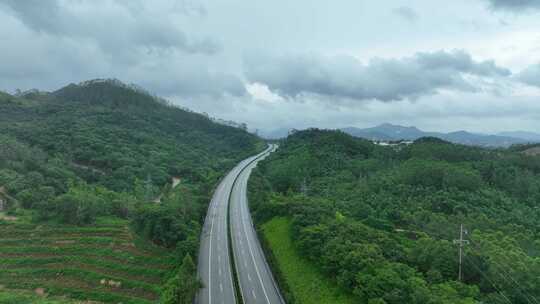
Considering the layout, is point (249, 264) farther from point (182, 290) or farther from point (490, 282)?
point (490, 282)

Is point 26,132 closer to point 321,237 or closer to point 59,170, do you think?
point 59,170

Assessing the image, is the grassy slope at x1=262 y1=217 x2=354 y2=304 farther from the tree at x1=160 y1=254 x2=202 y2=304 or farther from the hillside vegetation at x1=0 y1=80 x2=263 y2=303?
the hillside vegetation at x1=0 y1=80 x2=263 y2=303

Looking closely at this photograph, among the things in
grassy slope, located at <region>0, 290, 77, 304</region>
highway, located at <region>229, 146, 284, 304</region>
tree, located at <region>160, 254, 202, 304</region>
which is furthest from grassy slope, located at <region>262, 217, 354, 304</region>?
grassy slope, located at <region>0, 290, 77, 304</region>

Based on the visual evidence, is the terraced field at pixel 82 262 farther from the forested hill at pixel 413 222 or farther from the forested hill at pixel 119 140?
the forested hill at pixel 119 140

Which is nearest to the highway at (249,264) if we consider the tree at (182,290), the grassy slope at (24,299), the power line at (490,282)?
the tree at (182,290)

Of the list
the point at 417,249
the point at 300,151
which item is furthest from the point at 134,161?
the point at 417,249

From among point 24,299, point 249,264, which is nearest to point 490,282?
point 249,264
